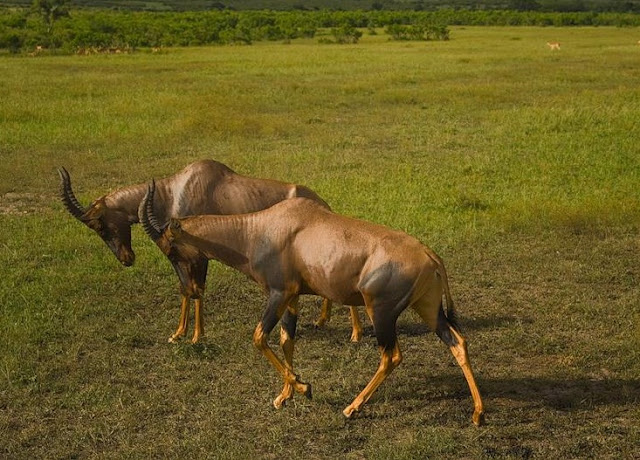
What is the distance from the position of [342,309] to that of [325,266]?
2.74 meters

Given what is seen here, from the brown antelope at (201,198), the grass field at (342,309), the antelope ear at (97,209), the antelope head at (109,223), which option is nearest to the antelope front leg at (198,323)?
the brown antelope at (201,198)

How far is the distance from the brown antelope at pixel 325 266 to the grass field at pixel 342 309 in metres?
0.52

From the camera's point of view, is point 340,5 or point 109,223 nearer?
point 109,223

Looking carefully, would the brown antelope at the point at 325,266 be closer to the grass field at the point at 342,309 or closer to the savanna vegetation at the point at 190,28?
the grass field at the point at 342,309

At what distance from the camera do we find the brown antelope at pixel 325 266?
21.3ft

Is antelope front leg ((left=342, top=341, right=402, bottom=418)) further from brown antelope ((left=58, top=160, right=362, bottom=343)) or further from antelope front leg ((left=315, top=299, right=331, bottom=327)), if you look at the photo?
antelope front leg ((left=315, top=299, right=331, bottom=327))

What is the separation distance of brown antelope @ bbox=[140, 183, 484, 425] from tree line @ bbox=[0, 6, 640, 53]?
34.7 metres

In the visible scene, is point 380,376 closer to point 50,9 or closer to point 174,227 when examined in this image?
point 174,227

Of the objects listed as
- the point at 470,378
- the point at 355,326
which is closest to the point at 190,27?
the point at 355,326

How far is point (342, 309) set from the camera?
369 inches

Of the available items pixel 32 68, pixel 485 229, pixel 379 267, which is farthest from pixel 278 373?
pixel 32 68

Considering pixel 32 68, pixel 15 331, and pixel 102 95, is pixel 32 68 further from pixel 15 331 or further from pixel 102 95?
pixel 15 331

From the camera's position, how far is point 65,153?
56.9 ft

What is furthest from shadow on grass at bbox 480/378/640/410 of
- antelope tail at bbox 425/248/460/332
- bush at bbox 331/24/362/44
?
bush at bbox 331/24/362/44
